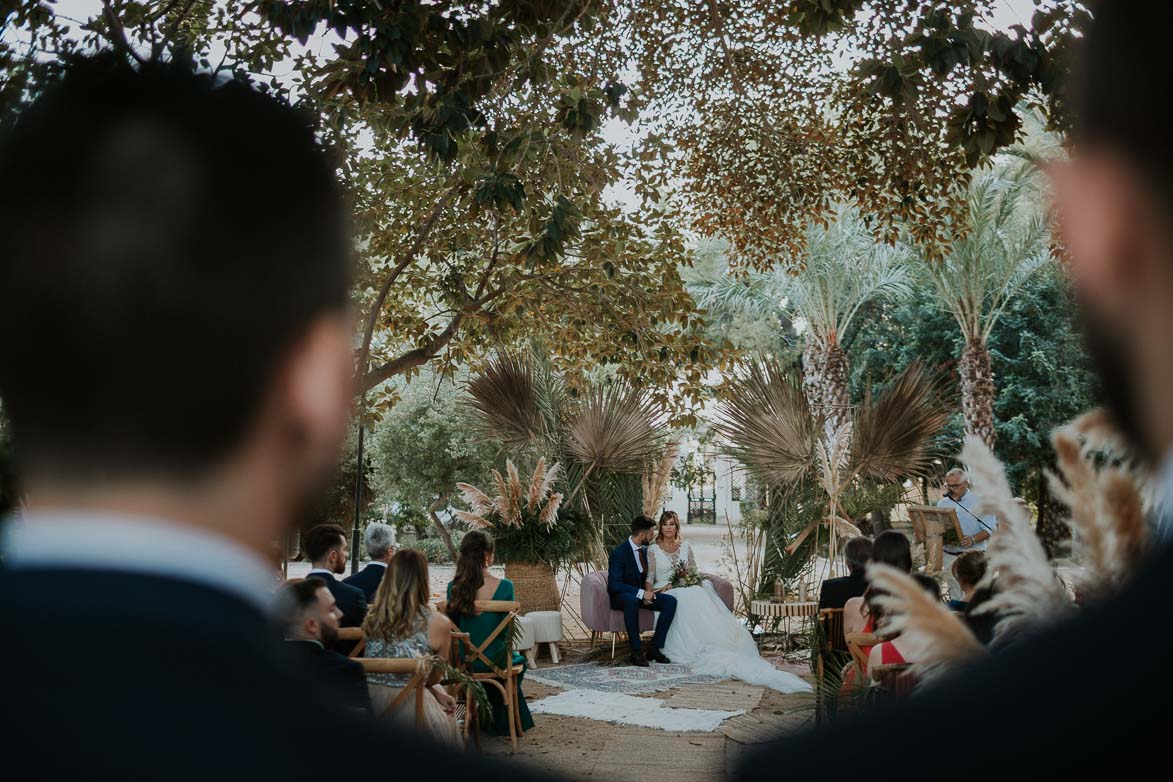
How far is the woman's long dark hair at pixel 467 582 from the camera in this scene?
286 inches

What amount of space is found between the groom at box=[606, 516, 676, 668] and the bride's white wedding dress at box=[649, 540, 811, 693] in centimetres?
12

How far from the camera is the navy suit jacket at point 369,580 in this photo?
691cm

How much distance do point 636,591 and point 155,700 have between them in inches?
428

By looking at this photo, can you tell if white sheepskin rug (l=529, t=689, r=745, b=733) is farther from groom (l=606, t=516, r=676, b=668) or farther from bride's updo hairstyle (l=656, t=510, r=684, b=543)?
bride's updo hairstyle (l=656, t=510, r=684, b=543)

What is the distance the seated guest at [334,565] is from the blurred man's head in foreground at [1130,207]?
20.0ft

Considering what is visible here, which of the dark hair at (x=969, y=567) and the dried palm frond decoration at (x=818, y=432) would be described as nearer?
the dark hair at (x=969, y=567)

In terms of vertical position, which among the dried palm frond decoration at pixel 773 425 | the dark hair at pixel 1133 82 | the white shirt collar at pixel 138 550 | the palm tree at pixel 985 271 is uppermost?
the palm tree at pixel 985 271

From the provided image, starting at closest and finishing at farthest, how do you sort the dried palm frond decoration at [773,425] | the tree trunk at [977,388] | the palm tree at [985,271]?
the dried palm frond decoration at [773,425], the palm tree at [985,271], the tree trunk at [977,388]

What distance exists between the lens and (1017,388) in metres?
23.6

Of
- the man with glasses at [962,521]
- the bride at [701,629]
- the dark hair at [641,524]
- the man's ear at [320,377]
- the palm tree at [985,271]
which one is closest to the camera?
the man's ear at [320,377]

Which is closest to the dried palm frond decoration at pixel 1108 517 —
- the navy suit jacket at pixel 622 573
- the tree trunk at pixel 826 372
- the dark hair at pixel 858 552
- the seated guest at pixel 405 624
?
the seated guest at pixel 405 624

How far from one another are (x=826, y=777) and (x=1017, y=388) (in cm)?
2536

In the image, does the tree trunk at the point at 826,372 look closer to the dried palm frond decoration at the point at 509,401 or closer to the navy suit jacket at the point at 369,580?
the dried palm frond decoration at the point at 509,401

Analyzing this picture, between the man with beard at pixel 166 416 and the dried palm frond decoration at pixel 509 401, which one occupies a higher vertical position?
the dried palm frond decoration at pixel 509 401
